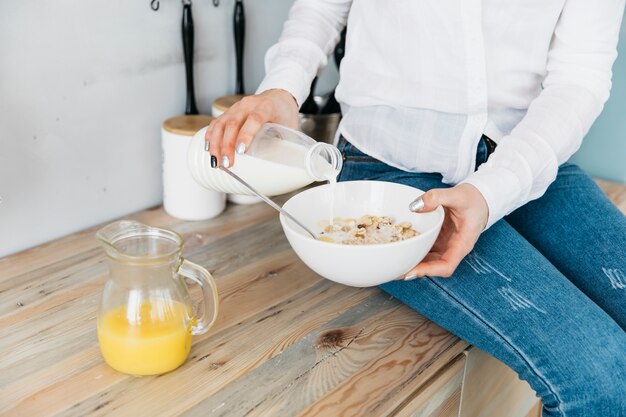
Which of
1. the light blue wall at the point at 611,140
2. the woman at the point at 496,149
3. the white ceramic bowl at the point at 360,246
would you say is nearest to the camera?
the white ceramic bowl at the point at 360,246

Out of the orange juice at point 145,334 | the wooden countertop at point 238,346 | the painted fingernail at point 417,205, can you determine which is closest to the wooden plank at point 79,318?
the wooden countertop at point 238,346

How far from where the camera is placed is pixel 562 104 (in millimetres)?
1077

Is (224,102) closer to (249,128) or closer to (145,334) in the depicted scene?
(249,128)

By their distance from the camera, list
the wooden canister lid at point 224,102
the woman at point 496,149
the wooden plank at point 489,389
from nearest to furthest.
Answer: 1. the woman at point 496,149
2. the wooden plank at point 489,389
3. the wooden canister lid at point 224,102

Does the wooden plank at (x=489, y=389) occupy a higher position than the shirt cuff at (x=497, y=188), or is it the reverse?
the shirt cuff at (x=497, y=188)

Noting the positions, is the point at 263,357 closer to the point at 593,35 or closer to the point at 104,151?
the point at 104,151

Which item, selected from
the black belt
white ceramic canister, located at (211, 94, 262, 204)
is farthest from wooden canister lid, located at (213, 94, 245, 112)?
the black belt

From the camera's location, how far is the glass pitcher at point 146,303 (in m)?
Answer: 0.84

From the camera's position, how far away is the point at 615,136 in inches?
66.8

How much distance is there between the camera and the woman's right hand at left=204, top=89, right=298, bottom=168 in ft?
3.01

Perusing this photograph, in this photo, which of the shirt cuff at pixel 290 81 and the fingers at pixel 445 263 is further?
the shirt cuff at pixel 290 81

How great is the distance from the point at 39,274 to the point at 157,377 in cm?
38

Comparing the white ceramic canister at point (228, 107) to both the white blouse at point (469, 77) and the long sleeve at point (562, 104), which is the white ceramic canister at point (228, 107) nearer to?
the white blouse at point (469, 77)

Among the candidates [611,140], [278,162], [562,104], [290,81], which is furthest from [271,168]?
[611,140]
